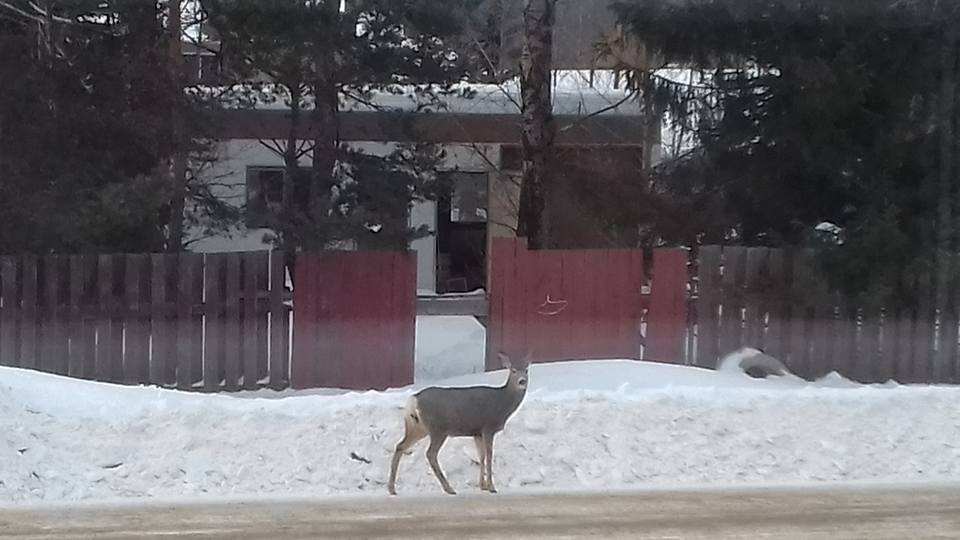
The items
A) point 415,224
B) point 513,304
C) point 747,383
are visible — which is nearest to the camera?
point 747,383

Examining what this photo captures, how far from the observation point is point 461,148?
54.5 feet

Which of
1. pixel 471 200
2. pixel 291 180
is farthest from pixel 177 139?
pixel 471 200

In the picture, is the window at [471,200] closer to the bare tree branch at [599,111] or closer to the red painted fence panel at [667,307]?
the bare tree branch at [599,111]

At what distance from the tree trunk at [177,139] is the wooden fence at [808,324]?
6.07 meters

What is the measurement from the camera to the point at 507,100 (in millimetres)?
16938

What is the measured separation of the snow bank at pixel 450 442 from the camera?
8.91 meters

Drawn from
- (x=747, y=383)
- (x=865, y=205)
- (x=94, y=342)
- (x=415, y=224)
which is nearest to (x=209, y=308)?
(x=94, y=342)

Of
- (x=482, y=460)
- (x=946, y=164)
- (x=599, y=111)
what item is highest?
(x=599, y=111)

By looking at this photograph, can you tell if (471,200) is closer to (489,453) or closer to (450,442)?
(450,442)

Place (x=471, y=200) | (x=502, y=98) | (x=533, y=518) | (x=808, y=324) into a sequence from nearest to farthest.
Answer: (x=533, y=518), (x=808, y=324), (x=502, y=98), (x=471, y=200)

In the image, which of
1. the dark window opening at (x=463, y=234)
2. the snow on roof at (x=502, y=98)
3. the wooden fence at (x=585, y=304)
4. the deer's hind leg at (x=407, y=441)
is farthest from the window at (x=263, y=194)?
the deer's hind leg at (x=407, y=441)

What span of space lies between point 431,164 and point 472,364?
2.79 m

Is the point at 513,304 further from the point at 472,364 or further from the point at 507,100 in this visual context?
the point at 507,100

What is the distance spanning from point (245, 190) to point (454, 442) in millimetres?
7051
